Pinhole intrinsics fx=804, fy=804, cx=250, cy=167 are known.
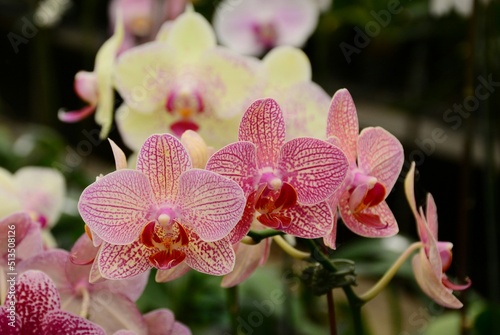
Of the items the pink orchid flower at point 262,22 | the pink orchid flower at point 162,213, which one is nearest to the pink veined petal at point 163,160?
the pink orchid flower at point 162,213

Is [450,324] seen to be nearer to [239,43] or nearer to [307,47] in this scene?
[239,43]

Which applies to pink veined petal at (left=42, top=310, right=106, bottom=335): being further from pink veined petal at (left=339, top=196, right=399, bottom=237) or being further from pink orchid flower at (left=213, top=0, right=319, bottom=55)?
pink orchid flower at (left=213, top=0, right=319, bottom=55)

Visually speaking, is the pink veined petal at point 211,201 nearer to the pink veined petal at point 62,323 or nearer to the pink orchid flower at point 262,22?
the pink veined petal at point 62,323

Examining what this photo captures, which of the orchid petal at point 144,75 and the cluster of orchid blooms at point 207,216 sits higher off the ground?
the cluster of orchid blooms at point 207,216

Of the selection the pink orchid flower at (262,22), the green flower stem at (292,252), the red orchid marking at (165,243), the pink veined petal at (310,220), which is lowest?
the pink orchid flower at (262,22)

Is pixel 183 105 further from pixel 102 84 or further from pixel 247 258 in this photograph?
pixel 247 258

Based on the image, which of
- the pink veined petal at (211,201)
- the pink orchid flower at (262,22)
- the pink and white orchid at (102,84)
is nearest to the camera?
the pink veined petal at (211,201)

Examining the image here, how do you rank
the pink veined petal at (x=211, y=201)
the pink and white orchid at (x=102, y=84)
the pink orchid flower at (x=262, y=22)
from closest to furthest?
the pink veined petal at (x=211, y=201) → the pink and white orchid at (x=102, y=84) → the pink orchid flower at (x=262, y=22)
